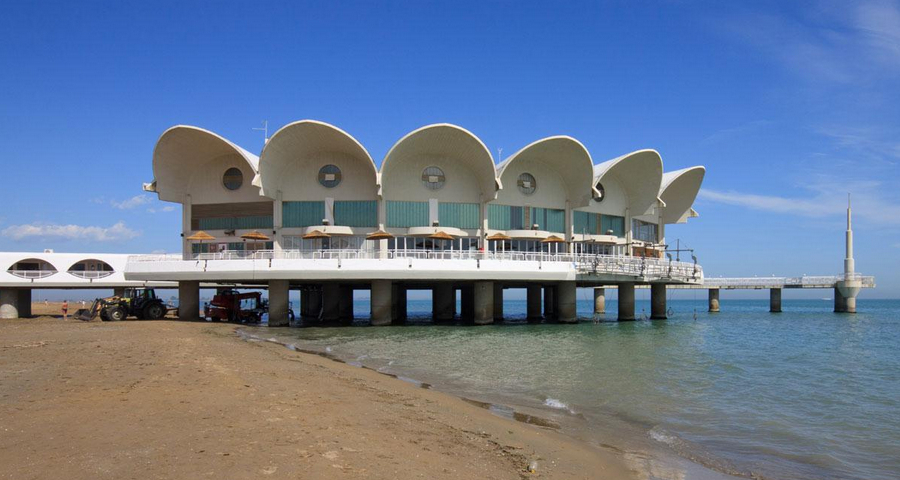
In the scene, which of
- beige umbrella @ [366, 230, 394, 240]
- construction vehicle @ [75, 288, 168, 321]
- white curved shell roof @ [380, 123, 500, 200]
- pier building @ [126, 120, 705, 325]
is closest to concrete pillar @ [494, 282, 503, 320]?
pier building @ [126, 120, 705, 325]

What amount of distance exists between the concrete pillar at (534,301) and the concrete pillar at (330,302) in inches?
602

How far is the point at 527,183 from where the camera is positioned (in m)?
40.7

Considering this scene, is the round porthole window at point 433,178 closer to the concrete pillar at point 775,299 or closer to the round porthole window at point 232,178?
the round porthole window at point 232,178

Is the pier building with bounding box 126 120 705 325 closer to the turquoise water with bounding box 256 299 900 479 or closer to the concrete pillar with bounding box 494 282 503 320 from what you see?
the concrete pillar with bounding box 494 282 503 320

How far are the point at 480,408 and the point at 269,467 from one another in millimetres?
6300

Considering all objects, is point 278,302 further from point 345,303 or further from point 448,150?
point 448,150

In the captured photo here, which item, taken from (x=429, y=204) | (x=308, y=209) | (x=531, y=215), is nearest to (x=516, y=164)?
(x=531, y=215)

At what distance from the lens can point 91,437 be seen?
6848 millimetres

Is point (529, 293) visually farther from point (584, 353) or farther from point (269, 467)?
point (269, 467)

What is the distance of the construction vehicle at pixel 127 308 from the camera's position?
3222 cm

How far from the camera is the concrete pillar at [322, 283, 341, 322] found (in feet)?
135

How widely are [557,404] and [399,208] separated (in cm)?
2644

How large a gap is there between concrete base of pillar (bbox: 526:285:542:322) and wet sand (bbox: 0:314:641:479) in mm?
33579

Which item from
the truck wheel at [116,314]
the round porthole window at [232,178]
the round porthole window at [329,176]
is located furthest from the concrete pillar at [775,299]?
the truck wheel at [116,314]
